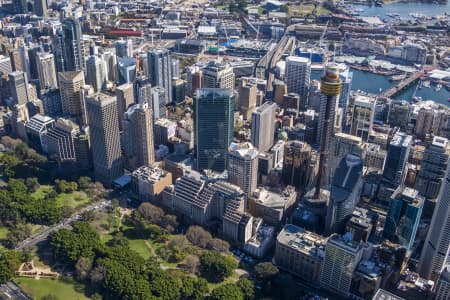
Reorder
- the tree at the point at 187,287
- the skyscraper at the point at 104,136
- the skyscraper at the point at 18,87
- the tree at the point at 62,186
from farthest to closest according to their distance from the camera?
the skyscraper at the point at 18,87
the tree at the point at 62,186
the skyscraper at the point at 104,136
the tree at the point at 187,287

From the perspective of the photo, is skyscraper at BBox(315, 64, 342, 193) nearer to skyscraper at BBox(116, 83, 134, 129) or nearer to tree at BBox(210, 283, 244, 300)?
tree at BBox(210, 283, 244, 300)

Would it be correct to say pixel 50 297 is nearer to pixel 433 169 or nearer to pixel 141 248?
pixel 141 248

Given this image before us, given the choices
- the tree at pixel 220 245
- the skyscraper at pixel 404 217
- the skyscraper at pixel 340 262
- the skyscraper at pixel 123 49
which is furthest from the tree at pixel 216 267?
the skyscraper at pixel 123 49

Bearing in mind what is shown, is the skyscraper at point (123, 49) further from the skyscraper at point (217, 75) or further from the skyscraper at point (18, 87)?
the skyscraper at point (217, 75)

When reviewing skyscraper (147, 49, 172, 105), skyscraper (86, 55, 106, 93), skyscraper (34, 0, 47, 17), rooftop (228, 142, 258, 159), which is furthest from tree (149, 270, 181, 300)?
skyscraper (34, 0, 47, 17)

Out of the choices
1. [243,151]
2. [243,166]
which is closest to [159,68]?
[243,151]

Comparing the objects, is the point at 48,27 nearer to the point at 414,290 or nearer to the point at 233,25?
the point at 233,25
